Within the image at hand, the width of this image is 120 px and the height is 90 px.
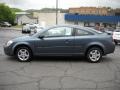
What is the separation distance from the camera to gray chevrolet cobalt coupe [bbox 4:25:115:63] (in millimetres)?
9992

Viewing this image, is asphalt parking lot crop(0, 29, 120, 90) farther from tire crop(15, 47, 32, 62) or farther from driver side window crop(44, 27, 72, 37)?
driver side window crop(44, 27, 72, 37)

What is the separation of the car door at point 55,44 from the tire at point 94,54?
672mm

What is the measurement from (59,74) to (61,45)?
2.19 m

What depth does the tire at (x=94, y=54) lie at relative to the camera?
10.1 metres

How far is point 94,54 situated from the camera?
10125 mm

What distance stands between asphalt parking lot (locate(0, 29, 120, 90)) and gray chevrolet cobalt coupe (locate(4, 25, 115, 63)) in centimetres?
33

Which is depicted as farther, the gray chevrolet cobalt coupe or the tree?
the tree

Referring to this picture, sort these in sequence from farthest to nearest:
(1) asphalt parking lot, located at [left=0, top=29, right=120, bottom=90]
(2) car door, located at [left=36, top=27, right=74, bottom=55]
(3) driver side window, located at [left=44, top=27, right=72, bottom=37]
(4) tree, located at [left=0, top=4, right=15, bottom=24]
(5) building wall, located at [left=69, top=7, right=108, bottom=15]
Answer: (4) tree, located at [left=0, top=4, right=15, bottom=24]
(5) building wall, located at [left=69, top=7, right=108, bottom=15]
(3) driver side window, located at [left=44, top=27, right=72, bottom=37]
(2) car door, located at [left=36, top=27, right=74, bottom=55]
(1) asphalt parking lot, located at [left=0, top=29, right=120, bottom=90]

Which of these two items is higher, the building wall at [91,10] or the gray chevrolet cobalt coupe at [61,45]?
the building wall at [91,10]

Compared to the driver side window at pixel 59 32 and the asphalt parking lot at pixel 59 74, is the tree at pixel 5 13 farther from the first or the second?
the driver side window at pixel 59 32

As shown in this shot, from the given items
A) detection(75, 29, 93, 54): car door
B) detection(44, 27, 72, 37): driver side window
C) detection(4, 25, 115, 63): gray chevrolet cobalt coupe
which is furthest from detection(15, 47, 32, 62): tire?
detection(75, 29, 93, 54): car door

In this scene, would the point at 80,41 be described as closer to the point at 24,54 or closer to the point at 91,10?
the point at 24,54

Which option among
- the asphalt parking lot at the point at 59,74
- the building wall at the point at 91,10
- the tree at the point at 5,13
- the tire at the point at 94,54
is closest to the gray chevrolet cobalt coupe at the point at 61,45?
the tire at the point at 94,54

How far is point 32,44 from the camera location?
393 inches
